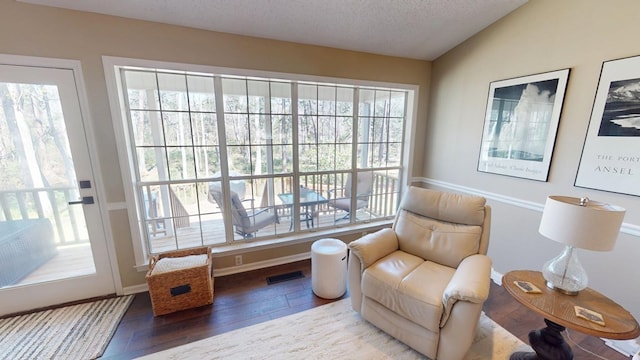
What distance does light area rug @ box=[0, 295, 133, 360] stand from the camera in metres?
1.71

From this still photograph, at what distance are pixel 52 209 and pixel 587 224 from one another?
12.2ft

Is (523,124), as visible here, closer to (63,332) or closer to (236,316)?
(236,316)

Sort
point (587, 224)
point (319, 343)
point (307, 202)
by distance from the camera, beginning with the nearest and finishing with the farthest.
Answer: point (587, 224)
point (319, 343)
point (307, 202)

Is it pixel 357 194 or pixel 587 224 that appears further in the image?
pixel 357 194

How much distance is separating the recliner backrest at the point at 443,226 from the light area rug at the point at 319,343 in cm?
60

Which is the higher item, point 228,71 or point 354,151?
point 228,71

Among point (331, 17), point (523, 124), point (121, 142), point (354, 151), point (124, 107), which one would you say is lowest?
point (354, 151)

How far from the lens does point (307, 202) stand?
3004mm

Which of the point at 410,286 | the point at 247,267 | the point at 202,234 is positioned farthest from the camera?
the point at 247,267

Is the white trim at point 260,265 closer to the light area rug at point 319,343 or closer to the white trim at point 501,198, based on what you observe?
the light area rug at point 319,343

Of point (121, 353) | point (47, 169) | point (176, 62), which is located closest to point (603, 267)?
point (121, 353)

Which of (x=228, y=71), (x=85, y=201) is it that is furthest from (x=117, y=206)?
(x=228, y=71)

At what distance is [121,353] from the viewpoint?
171 cm

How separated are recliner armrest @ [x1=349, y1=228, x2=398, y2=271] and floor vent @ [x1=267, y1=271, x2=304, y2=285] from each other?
0.93 meters
